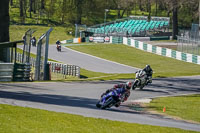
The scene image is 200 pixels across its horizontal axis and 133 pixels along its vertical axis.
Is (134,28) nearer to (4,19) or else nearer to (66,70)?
(66,70)

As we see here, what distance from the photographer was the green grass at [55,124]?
36.9ft

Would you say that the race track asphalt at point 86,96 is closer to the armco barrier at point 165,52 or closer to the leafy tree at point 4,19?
the leafy tree at point 4,19

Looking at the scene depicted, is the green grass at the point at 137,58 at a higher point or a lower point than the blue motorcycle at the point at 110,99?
lower

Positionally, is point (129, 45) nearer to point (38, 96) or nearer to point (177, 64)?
point (177, 64)

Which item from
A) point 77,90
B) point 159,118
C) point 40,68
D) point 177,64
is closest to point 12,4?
point 177,64

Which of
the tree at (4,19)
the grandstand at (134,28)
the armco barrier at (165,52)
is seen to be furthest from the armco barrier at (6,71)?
the grandstand at (134,28)

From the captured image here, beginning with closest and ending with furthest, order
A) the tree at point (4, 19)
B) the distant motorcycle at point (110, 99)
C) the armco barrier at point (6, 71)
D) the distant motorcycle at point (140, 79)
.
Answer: the distant motorcycle at point (110, 99), the distant motorcycle at point (140, 79), the armco barrier at point (6, 71), the tree at point (4, 19)

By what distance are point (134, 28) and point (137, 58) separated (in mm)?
19142

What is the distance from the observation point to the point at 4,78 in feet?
79.5

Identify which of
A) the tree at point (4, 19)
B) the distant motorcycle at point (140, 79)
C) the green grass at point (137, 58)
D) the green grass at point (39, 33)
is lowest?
the green grass at point (137, 58)

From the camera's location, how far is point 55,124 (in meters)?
12.0

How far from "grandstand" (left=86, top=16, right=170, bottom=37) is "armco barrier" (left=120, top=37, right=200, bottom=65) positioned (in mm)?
4963

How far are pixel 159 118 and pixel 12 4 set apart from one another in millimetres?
76040

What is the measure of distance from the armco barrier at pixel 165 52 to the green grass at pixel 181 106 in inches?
812
